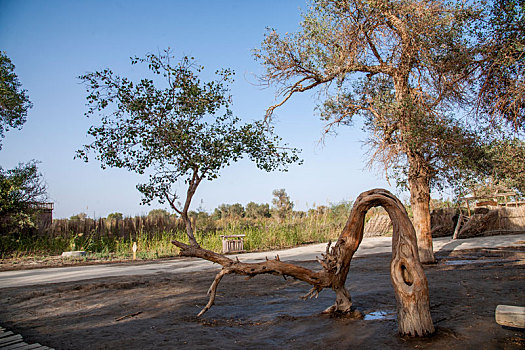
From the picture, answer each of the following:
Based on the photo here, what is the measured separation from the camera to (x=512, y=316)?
3.03 metres

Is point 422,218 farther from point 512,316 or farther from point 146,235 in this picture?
point 146,235

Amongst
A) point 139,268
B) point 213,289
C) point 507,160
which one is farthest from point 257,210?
point 213,289

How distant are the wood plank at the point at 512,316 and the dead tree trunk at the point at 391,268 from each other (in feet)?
1.77

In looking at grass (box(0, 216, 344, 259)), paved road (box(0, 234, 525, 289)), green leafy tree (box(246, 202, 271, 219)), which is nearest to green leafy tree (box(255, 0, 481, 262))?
paved road (box(0, 234, 525, 289))

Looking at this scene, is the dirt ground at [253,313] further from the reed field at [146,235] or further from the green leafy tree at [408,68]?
the reed field at [146,235]

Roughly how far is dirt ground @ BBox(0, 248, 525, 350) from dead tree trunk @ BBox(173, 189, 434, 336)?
196 millimetres

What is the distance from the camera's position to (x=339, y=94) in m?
9.73

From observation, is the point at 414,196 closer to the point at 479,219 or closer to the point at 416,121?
the point at 416,121

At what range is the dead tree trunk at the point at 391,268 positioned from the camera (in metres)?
3.38

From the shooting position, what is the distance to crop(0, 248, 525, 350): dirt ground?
3.58 metres

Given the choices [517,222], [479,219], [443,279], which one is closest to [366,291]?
[443,279]

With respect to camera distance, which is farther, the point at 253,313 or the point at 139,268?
the point at 139,268

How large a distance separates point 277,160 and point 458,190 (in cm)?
393

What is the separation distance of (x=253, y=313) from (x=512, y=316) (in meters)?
2.87
